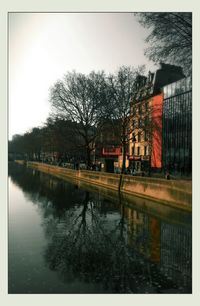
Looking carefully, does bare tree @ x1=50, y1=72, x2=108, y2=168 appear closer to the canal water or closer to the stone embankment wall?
the stone embankment wall

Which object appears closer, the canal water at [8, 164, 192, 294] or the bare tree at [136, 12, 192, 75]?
the canal water at [8, 164, 192, 294]

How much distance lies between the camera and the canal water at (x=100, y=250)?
9195 mm

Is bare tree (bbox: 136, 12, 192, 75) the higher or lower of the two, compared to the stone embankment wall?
higher

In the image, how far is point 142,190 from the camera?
90.0 feet

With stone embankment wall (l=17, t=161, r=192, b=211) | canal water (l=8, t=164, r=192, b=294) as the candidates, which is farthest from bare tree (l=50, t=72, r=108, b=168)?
canal water (l=8, t=164, r=192, b=294)

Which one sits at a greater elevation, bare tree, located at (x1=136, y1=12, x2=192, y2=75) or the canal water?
bare tree, located at (x1=136, y1=12, x2=192, y2=75)

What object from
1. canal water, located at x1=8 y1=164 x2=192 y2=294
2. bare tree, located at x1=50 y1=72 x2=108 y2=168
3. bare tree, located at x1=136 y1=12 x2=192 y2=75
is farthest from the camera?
bare tree, located at x1=50 y1=72 x2=108 y2=168

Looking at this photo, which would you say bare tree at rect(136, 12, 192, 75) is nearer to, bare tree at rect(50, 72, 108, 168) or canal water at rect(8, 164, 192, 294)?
canal water at rect(8, 164, 192, 294)

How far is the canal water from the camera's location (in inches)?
362

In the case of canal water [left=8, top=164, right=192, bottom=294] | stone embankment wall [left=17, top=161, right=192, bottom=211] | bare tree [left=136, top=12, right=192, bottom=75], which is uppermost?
bare tree [left=136, top=12, right=192, bottom=75]

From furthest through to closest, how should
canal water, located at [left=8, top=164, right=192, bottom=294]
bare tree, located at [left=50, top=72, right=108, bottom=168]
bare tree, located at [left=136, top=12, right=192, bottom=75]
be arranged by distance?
1. bare tree, located at [left=50, top=72, right=108, bottom=168]
2. bare tree, located at [left=136, top=12, right=192, bottom=75]
3. canal water, located at [left=8, top=164, right=192, bottom=294]

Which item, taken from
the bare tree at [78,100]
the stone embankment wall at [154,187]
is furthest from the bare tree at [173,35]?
the bare tree at [78,100]

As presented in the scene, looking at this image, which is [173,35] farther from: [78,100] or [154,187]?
[78,100]

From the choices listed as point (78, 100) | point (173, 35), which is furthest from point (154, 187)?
point (78, 100)
